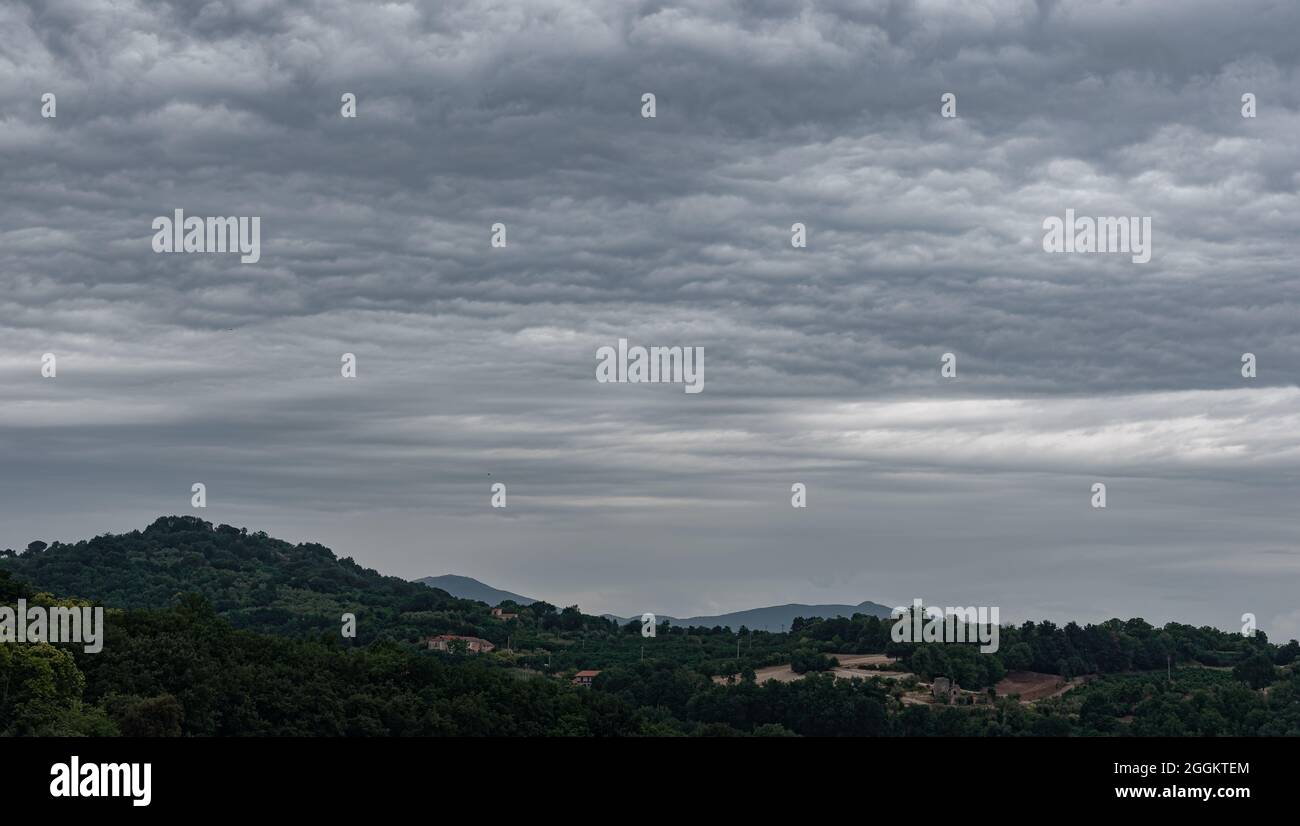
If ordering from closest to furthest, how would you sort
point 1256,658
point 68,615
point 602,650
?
point 68,615 < point 1256,658 < point 602,650
